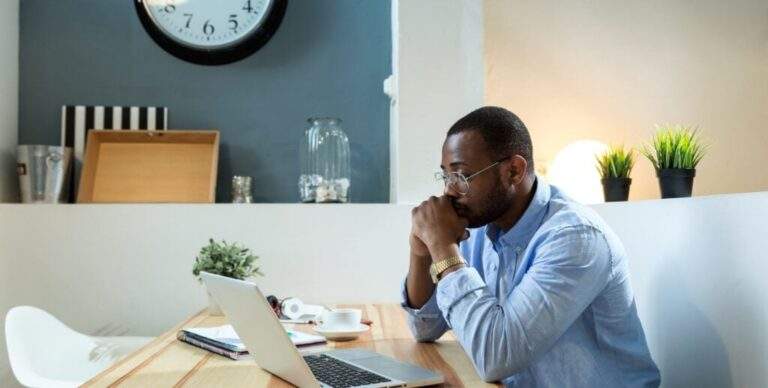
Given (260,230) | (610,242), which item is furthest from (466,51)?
(610,242)

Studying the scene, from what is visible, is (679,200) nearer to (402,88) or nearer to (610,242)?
(610,242)

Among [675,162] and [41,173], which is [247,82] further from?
[675,162]

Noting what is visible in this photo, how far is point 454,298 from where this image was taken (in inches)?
54.4

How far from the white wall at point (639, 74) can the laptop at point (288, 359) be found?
6.84ft

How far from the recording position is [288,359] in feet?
3.86

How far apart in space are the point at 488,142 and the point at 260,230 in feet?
4.87

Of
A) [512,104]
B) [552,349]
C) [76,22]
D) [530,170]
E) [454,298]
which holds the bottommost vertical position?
[552,349]

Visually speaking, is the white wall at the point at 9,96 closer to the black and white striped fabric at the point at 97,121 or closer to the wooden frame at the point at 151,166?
the black and white striped fabric at the point at 97,121

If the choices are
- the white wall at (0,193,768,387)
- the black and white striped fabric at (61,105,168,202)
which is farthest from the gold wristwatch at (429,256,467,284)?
the black and white striped fabric at (61,105,168,202)

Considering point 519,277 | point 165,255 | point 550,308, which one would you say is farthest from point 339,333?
point 165,255

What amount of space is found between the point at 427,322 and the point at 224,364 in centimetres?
46

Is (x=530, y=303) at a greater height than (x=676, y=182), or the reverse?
(x=676, y=182)

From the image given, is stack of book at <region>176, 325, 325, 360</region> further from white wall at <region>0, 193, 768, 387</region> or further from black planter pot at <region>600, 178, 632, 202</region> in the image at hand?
black planter pot at <region>600, 178, 632, 202</region>

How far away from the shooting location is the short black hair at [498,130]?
1549 mm
